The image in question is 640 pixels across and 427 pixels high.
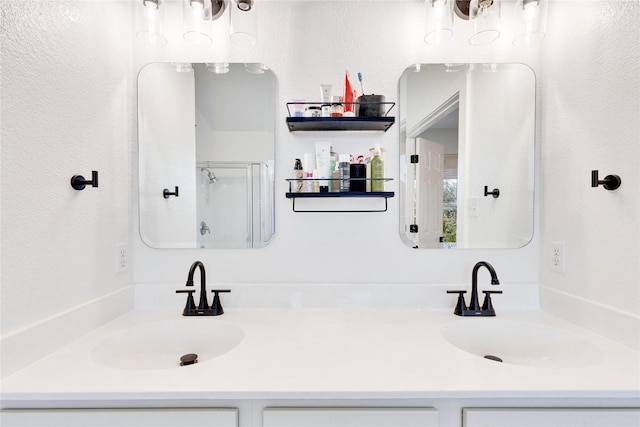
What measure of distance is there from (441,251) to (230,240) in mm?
940

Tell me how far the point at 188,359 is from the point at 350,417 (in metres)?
0.64

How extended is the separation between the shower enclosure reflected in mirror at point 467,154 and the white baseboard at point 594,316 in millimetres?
253

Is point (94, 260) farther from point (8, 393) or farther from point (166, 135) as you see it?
point (166, 135)

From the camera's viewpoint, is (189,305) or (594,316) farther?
(189,305)

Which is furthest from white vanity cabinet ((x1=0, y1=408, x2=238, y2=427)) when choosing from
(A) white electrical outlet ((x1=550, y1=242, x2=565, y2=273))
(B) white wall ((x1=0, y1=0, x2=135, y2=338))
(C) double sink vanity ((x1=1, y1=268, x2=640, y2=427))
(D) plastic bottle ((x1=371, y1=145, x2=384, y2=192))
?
(A) white electrical outlet ((x1=550, y1=242, x2=565, y2=273))

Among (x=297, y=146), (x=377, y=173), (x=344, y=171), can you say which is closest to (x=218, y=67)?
(x=297, y=146)

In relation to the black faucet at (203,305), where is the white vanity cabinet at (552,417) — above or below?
below

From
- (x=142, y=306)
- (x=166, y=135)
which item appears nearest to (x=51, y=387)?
(x=142, y=306)

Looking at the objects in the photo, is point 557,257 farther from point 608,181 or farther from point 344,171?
point 344,171

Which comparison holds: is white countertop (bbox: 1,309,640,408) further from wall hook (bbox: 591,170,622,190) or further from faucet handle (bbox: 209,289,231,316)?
wall hook (bbox: 591,170,622,190)

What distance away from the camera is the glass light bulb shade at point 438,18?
4.29 ft

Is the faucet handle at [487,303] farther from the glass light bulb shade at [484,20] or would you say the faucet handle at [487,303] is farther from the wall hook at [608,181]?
the glass light bulb shade at [484,20]

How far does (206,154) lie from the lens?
1.38 metres

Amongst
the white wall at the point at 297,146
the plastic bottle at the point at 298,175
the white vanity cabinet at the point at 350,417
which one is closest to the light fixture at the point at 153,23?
the white wall at the point at 297,146
